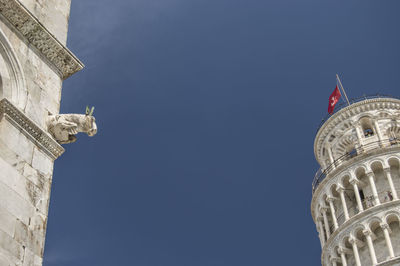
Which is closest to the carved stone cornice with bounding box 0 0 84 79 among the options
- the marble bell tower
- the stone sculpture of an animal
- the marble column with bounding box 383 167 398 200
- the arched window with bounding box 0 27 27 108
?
the marble bell tower

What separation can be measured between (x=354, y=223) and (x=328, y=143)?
10.00 metres

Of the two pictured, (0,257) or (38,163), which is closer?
(0,257)

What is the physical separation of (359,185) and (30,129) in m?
49.3

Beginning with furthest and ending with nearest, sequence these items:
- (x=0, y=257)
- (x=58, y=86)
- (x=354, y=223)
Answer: (x=354, y=223), (x=58, y=86), (x=0, y=257)

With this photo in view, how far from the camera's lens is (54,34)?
574 inches

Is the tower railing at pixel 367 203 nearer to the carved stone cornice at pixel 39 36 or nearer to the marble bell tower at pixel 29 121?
the carved stone cornice at pixel 39 36

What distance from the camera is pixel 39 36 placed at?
45.4 ft

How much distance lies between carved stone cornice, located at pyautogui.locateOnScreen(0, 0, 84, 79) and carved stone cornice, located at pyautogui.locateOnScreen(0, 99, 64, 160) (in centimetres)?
192

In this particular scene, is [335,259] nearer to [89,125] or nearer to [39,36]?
[89,125]

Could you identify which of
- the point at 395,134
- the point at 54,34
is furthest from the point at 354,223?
the point at 54,34

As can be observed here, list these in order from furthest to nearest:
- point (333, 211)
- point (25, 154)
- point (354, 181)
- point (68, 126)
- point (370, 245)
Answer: point (333, 211) < point (354, 181) < point (370, 245) < point (68, 126) < point (25, 154)

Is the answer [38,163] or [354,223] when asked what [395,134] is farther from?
[38,163]

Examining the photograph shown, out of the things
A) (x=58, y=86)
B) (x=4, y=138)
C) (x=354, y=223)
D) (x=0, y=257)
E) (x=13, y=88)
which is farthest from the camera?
(x=354, y=223)

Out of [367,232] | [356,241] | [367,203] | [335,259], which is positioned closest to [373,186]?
[367,203]
